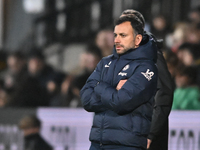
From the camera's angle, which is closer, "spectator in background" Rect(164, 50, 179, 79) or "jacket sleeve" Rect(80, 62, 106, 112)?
"jacket sleeve" Rect(80, 62, 106, 112)

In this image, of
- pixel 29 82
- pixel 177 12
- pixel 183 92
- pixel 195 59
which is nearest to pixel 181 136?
pixel 183 92

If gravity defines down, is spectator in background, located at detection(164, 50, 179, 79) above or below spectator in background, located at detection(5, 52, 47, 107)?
above

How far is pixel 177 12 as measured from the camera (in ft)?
19.0

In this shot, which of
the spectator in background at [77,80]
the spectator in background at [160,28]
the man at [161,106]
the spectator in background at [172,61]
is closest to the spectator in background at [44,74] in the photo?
the spectator in background at [77,80]

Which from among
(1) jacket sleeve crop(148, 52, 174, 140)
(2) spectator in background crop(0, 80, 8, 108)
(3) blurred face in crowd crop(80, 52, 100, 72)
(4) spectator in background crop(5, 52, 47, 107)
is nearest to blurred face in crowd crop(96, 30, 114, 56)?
(3) blurred face in crowd crop(80, 52, 100, 72)

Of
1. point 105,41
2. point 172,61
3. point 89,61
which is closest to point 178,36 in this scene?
point 172,61

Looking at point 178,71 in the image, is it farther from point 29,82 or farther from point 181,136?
point 29,82

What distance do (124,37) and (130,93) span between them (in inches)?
14.9

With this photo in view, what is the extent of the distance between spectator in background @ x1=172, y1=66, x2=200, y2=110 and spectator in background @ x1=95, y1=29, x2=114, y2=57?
4.41 feet

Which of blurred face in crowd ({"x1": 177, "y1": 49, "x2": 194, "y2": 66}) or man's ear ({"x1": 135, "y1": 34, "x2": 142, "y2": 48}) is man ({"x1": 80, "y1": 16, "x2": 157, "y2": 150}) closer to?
man's ear ({"x1": 135, "y1": 34, "x2": 142, "y2": 48})

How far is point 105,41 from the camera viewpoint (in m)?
5.94

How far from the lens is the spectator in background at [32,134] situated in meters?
5.66

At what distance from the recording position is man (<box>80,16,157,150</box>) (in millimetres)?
2402

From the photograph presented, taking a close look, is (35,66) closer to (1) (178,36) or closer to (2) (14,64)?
(2) (14,64)
